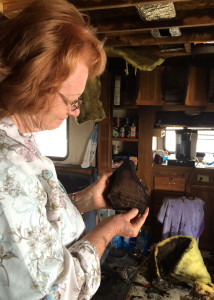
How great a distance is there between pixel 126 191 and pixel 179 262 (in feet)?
6.73

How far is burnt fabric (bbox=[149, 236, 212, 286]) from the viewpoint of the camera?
9.90 feet

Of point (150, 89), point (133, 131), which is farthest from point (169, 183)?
point (150, 89)

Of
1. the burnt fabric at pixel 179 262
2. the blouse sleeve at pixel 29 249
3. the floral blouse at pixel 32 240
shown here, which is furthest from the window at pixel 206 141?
the blouse sleeve at pixel 29 249

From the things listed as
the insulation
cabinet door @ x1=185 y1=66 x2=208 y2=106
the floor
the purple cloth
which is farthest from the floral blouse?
cabinet door @ x1=185 y1=66 x2=208 y2=106

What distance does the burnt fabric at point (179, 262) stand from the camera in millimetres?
3018

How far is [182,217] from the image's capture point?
11.7 ft

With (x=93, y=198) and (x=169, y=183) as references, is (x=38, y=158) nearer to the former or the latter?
(x=93, y=198)

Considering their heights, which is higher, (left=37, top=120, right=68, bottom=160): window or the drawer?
(left=37, top=120, right=68, bottom=160): window

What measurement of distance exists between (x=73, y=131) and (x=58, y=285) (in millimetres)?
3663

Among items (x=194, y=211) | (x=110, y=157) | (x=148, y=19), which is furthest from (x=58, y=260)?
(x=110, y=157)

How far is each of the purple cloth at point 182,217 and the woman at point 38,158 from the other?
9.16ft

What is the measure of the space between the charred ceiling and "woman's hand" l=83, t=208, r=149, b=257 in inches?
46.3

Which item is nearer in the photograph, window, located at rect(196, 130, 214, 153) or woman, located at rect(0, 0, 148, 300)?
woman, located at rect(0, 0, 148, 300)

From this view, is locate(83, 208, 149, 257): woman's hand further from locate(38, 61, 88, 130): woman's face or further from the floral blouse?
locate(38, 61, 88, 130): woman's face
